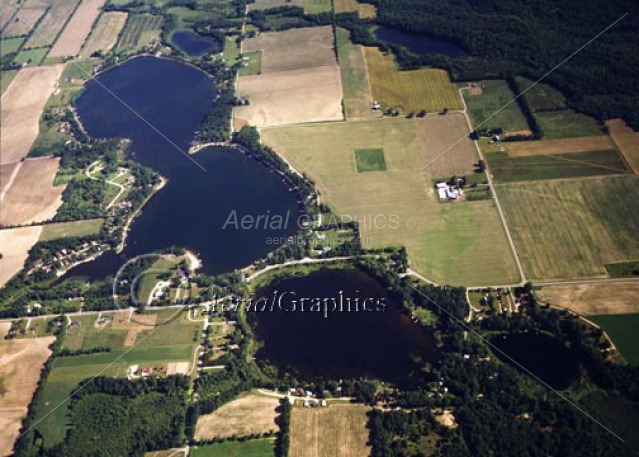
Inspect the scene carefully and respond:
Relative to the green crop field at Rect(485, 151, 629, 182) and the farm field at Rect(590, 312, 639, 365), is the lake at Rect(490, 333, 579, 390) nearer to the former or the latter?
the farm field at Rect(590, 312, 639, 365)

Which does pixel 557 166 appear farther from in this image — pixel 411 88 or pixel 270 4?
pixel 270 4

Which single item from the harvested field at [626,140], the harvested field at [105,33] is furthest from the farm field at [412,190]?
the harvested field at [105,33]

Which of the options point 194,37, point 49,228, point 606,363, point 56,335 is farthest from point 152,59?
point 606,363

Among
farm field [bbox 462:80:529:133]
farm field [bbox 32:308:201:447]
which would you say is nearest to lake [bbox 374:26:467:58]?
farm field [bbox 462:80:529:133]

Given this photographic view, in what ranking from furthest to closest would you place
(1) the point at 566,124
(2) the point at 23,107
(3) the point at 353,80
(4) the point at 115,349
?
(2) the point at 23,107
(3) the point at 353,80
(1) the point at 566,124
(4) the point at 115,349

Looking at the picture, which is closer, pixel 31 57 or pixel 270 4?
pixel 31 57

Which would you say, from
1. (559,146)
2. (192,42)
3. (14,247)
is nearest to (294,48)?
(192,42)

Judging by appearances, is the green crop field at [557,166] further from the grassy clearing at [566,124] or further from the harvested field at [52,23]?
the harvested field at [52,23]
